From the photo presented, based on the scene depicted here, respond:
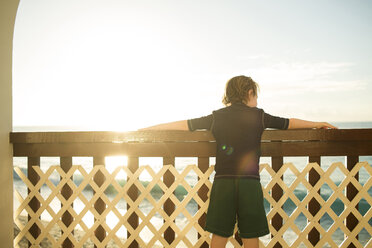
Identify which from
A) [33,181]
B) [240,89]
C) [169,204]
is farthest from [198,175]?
[33,181]

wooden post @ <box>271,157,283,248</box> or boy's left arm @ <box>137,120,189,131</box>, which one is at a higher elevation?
boy's left arm @ <box>137,120,189,131</box>

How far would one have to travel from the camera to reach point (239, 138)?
1592 mm

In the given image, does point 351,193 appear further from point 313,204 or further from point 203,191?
point 203,191

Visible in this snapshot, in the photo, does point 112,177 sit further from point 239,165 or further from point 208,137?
point 239,165

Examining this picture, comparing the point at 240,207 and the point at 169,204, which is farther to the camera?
the point at 169,204

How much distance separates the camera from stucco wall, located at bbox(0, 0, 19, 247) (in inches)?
76.7

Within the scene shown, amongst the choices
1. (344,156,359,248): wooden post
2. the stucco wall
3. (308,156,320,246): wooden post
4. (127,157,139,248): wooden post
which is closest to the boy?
(308,156,320,246): wooden post

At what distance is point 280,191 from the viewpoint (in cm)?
184

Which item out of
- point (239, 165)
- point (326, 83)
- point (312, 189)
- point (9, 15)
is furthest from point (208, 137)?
point (326, 83)

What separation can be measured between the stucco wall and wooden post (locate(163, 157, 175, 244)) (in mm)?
1141

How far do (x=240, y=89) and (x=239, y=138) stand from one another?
0.99ft

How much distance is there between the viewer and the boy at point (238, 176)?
62.4 inches

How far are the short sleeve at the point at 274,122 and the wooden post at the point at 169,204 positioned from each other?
0.65 m

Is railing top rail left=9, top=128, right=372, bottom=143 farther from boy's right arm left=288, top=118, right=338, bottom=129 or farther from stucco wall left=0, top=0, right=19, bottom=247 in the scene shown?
stucco wall left=0, top=0, right=19, bottom=247
